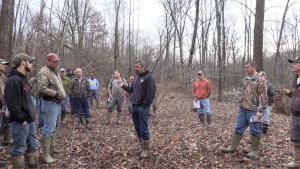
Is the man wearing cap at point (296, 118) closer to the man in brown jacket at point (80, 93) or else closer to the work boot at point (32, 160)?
the work boot at point (32, 160)

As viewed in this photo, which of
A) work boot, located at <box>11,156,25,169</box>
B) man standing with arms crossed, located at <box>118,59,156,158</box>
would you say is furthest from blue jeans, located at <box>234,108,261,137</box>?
work boot, located at <box>11,156,25,169</box>

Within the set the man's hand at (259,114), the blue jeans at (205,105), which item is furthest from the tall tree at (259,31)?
the man's hand at (259,114)

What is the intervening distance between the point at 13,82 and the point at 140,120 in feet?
8.00

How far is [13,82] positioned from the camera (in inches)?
131

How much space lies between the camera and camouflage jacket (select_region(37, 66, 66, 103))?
423 cm

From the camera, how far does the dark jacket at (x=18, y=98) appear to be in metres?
3.30

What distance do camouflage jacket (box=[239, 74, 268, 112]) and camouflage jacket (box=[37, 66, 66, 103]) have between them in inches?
151

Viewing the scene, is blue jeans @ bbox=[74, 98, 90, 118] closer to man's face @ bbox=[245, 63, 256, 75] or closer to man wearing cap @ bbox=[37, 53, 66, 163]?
man wearing cap @ bbox=[37, 53, 66, 163]

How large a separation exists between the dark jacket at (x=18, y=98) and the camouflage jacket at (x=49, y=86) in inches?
27.8

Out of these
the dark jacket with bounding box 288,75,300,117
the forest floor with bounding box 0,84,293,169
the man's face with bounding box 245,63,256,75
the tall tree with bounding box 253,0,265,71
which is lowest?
the forest floor with bounding box 0,84,293,169

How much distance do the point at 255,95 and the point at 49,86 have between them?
4.27 m

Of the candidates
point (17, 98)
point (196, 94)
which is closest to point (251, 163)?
point (196, 94)

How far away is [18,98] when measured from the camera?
132 inches

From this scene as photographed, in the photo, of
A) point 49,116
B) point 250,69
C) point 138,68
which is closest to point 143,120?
point 138,68
